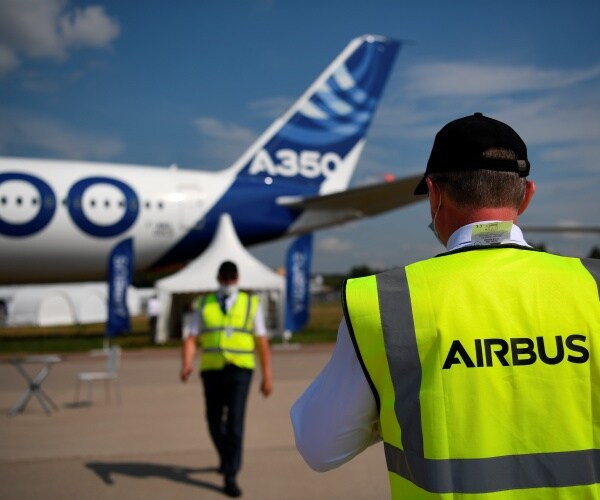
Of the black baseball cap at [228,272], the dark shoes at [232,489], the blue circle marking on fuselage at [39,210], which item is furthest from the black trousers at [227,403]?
the blue circle marking on fuselage at [39,210]

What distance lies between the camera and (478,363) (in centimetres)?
145

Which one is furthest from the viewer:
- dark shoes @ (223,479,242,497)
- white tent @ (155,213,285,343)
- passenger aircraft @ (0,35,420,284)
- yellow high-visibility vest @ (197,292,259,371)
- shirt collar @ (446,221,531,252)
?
passenger aircraft @ (0,35,420,284)

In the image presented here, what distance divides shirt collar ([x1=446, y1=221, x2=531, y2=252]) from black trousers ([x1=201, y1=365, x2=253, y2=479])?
432 cm

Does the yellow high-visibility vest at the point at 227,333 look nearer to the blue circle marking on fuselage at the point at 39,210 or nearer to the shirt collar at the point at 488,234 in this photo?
the shirt collar at the point at 488,234

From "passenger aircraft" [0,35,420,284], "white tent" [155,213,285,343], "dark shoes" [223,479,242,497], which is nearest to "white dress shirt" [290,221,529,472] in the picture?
"dark shoes" [223,479,242,497]

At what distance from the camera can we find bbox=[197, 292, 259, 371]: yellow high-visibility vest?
577 centimetres

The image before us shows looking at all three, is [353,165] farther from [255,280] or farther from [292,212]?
[255,280]

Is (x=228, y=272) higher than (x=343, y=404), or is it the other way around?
(x=228, y=272)

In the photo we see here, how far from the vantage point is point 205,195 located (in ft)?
73.8

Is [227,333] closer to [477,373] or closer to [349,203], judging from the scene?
[477,373]

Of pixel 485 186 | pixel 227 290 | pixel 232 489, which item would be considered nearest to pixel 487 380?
pixel 485 186

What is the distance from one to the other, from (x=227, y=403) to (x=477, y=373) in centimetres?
449

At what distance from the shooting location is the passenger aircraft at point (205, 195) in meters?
20.4

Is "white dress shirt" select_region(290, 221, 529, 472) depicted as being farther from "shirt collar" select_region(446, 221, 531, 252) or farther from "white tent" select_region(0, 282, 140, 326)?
"white tent" select_region(0, 282, 140, 326)
